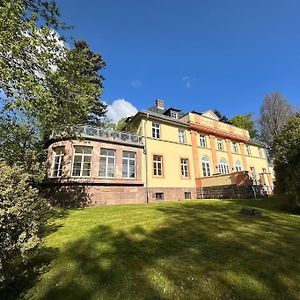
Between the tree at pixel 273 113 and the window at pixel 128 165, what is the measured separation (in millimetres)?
28126

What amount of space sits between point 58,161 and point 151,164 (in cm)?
850

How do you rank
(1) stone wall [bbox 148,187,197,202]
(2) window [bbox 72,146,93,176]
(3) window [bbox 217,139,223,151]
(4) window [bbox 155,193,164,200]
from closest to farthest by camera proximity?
(2) window [bbox 72,146,93,176] → (1) stone wall [bbox 148,187,197,202] → (4) window [bbox 155,193,164,200] → (3) window [bbox 217,139,223,151]

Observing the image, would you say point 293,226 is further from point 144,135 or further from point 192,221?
point 144,135

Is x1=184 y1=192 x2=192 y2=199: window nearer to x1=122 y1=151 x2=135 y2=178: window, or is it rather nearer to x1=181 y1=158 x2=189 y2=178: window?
x1=181 y1=158 x2=189 y2=178: window

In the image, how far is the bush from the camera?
4273 mm

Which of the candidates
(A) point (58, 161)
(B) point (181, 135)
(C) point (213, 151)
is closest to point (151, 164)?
(B) point (181, 135)

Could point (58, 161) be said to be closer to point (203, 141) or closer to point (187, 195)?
point (187, 195)

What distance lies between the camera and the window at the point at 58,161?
1816 centimetres

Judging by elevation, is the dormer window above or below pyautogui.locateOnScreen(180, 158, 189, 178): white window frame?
above

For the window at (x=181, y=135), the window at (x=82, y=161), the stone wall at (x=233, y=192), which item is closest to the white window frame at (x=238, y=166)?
Answer: the stone wall at (x=233, y=192)

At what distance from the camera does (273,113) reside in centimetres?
3950

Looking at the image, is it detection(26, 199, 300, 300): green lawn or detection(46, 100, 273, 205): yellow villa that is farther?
detection(46, 100, 273, 205): yellow villa

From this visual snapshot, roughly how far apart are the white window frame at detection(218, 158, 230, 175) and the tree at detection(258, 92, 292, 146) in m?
14.4

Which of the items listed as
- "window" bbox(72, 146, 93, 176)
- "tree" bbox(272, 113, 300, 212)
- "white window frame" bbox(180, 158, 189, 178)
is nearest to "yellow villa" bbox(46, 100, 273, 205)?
"window" bbox(72, 146, 93, 176)
